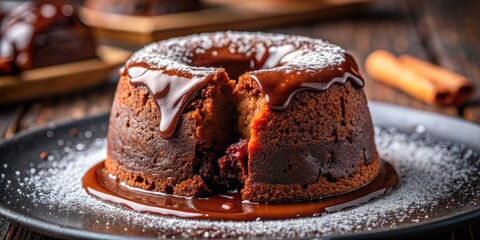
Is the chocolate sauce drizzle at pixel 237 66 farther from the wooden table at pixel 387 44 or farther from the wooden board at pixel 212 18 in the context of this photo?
the wooden board at pixel 212 18

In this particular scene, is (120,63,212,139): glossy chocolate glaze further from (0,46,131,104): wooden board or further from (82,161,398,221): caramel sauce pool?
(0,46,131,104): wooden board

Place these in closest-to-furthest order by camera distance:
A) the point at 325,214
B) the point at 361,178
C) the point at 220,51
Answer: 1. the point at 325,214
2. the point at 361,178
3. the point at 220,51

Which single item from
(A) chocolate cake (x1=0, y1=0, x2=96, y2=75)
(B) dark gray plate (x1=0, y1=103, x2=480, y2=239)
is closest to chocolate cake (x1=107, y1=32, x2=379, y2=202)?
(B) dark gray plate (x1=0, y1=103, x2=480, y2=239)

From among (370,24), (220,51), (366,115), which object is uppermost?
(220,51)

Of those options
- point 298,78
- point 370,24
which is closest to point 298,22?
point 370,24

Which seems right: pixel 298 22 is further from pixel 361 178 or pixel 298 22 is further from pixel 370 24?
pixel 361 178

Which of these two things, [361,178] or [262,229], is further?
[361,178]

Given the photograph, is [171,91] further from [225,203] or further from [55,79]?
[55,79]

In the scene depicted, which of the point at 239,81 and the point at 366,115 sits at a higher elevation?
the point at 239,81
